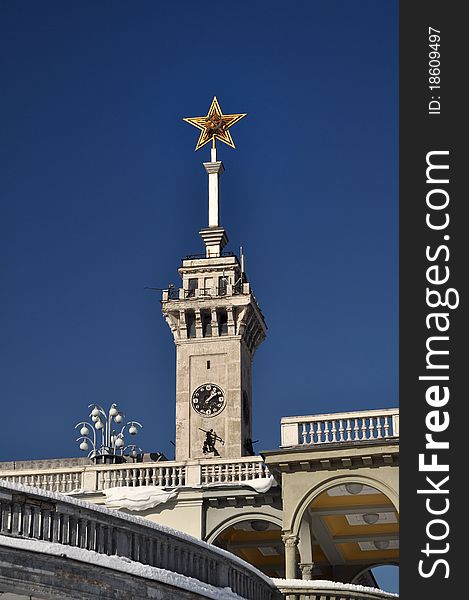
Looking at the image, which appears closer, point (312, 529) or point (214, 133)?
point (312, 529)

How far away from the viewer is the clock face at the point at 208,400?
6094 centimetres

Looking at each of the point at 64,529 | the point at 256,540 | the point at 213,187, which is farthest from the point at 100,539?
the point at 213,187

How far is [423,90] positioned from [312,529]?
26.8 meters

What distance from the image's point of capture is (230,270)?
64250 millimetres

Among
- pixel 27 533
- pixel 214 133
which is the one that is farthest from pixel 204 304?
pixel 27 533

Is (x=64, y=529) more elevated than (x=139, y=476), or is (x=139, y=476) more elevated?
(x=139, y=476)

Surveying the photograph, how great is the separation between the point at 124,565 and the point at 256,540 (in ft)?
96.2

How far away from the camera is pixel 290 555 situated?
41219 millimetres

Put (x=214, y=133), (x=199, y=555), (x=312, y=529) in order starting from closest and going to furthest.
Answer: (x=199, y=555) < (x=312, y=529) < (x=214, y=133)

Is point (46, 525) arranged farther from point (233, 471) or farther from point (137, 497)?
point (233, 471)

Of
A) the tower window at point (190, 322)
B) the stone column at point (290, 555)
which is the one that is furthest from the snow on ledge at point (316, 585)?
the tower window at point (190, 322)

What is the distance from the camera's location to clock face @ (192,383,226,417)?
6094 centimetres

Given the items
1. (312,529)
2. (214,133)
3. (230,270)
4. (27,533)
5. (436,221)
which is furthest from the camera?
(214,133)

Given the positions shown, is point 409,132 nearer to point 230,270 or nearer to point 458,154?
point 458,154
